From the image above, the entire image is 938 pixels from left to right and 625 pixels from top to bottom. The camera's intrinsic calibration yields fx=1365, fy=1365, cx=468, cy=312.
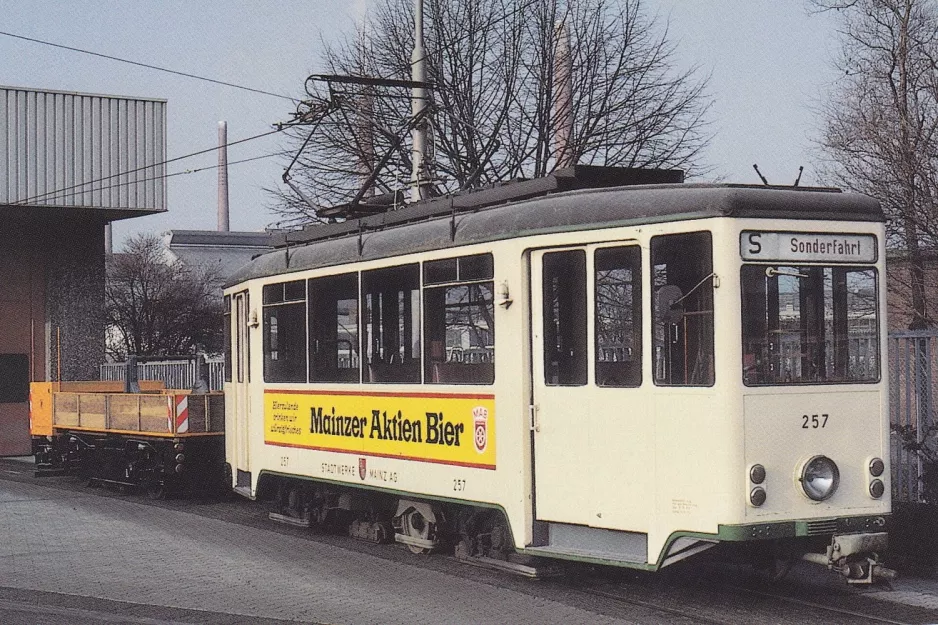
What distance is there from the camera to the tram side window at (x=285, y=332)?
1344 centimetres

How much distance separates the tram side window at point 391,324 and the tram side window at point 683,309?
2.77 m

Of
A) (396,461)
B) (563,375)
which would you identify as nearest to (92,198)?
(396,461)

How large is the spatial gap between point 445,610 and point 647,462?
1.73 meters

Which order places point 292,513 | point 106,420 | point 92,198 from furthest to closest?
1. point 92,198
2. point 106,420
3. point 292,513

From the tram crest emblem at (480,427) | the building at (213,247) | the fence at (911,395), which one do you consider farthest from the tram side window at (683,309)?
the building at (213,247)

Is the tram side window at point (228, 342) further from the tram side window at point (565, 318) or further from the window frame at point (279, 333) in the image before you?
the tram side window at point (565, 318)

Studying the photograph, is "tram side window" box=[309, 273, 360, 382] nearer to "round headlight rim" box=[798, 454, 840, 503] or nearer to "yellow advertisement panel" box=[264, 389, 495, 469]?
"yellow advertisement panel" box=[264, 389, 495, 469]

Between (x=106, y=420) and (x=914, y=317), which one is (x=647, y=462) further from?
(x=914, y=317)

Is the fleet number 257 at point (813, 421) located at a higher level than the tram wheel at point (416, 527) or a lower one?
higher

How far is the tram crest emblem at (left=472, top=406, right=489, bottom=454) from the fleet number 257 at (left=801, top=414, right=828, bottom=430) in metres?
2.55

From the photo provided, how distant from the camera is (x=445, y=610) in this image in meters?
9.39

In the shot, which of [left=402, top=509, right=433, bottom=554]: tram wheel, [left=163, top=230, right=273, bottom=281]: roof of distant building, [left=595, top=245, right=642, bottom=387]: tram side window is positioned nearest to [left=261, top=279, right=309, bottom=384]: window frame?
[left=402, top=509, right=433, bottom=554]: tram wheel

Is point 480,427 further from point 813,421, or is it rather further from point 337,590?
point 813,421

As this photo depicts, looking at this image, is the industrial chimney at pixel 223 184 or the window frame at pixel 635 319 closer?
the window frame at pixel 635 319
